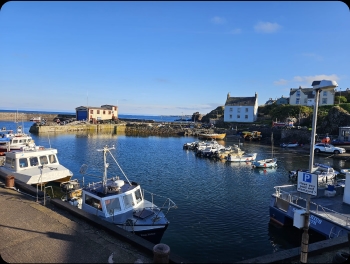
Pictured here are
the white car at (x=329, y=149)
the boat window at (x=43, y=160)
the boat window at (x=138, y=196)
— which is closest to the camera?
the boat window at (x=138, y=196)

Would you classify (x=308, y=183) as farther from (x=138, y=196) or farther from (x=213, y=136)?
(x=213, y=136)

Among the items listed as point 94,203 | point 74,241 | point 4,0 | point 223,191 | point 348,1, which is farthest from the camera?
point 223,191

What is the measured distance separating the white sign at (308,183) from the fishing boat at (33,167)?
18.7m

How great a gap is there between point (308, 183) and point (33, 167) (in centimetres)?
2093

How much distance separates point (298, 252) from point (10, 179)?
52.8 feet

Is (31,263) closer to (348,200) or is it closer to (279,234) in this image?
(279,234)

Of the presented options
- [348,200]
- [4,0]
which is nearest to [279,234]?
[348,200]

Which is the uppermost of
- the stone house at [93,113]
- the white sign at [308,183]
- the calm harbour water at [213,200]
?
the stone house at [93,113]

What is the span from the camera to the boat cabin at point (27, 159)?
21.1 metres

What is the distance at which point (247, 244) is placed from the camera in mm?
13625

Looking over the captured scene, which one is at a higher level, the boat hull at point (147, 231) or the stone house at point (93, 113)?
the stone house at point (93, 113)

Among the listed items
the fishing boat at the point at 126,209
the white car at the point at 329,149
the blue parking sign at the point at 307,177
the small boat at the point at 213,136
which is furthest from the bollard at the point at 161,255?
the small boat at the point at 213,136

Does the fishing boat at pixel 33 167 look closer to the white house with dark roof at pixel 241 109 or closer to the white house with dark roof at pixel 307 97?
the white house with dark roof at pixel 241 109

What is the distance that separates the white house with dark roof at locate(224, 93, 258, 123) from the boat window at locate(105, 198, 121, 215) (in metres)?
76.4
